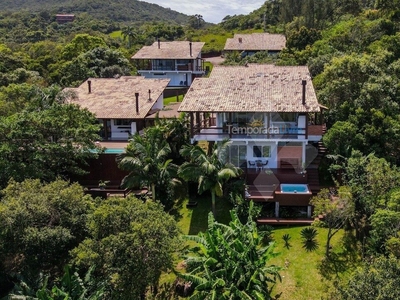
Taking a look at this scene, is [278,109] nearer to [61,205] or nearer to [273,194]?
[273,194]

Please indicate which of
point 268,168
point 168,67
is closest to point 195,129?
point 268,168

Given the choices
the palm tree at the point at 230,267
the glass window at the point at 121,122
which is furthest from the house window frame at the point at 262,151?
the glass window at the point at 121,122

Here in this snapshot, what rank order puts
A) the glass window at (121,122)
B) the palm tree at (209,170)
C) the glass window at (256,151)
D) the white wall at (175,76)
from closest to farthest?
the palm tree at (209,170)
the glass window at (256,151)
the glass window at (121,122)
the white wall at (175,76)

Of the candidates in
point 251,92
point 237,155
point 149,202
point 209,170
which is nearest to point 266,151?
point 237,155

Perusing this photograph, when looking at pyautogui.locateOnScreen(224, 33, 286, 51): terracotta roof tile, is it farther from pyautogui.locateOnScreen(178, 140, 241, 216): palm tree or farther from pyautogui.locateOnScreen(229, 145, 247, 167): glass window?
pyautogui.locateOnScreen(178, 140, 241, 216): palm tree

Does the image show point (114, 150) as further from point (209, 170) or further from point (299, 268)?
point (299, 268)

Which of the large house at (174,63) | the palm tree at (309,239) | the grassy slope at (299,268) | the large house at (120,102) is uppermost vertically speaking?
the large house at (174,63)

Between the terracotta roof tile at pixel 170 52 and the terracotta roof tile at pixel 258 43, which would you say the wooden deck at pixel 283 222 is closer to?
the terracotta roof tile at pixel 170 52
